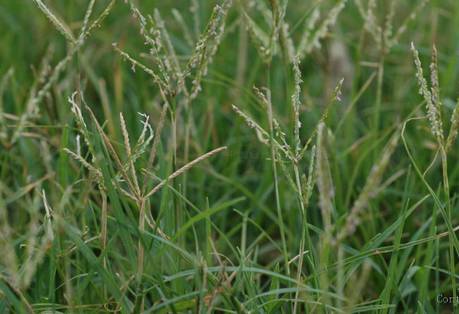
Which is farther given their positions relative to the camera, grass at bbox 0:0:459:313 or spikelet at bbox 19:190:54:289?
grass at bbox 0:0:459:313

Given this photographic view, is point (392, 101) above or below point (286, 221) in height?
above

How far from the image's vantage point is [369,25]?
1992 millimetres

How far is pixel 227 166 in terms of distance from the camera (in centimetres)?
214

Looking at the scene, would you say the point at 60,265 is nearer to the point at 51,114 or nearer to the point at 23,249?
the point at 23,249

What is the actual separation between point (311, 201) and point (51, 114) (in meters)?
0.72

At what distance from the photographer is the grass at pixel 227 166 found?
1.37 m

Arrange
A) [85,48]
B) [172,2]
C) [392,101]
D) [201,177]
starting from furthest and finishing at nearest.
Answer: [172,2] → [85,48] → [392,101] → [201,177]

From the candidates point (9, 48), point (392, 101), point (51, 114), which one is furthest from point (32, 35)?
point (392, 101)

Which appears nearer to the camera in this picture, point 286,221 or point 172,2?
point 286,221

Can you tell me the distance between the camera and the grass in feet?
4.50

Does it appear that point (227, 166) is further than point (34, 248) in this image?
Yes

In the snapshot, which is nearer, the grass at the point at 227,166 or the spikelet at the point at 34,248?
the spikelet at the point at 34,248

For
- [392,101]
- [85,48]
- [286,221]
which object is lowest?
[286,221]

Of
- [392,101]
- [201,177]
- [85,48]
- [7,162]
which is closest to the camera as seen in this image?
[7,162]
